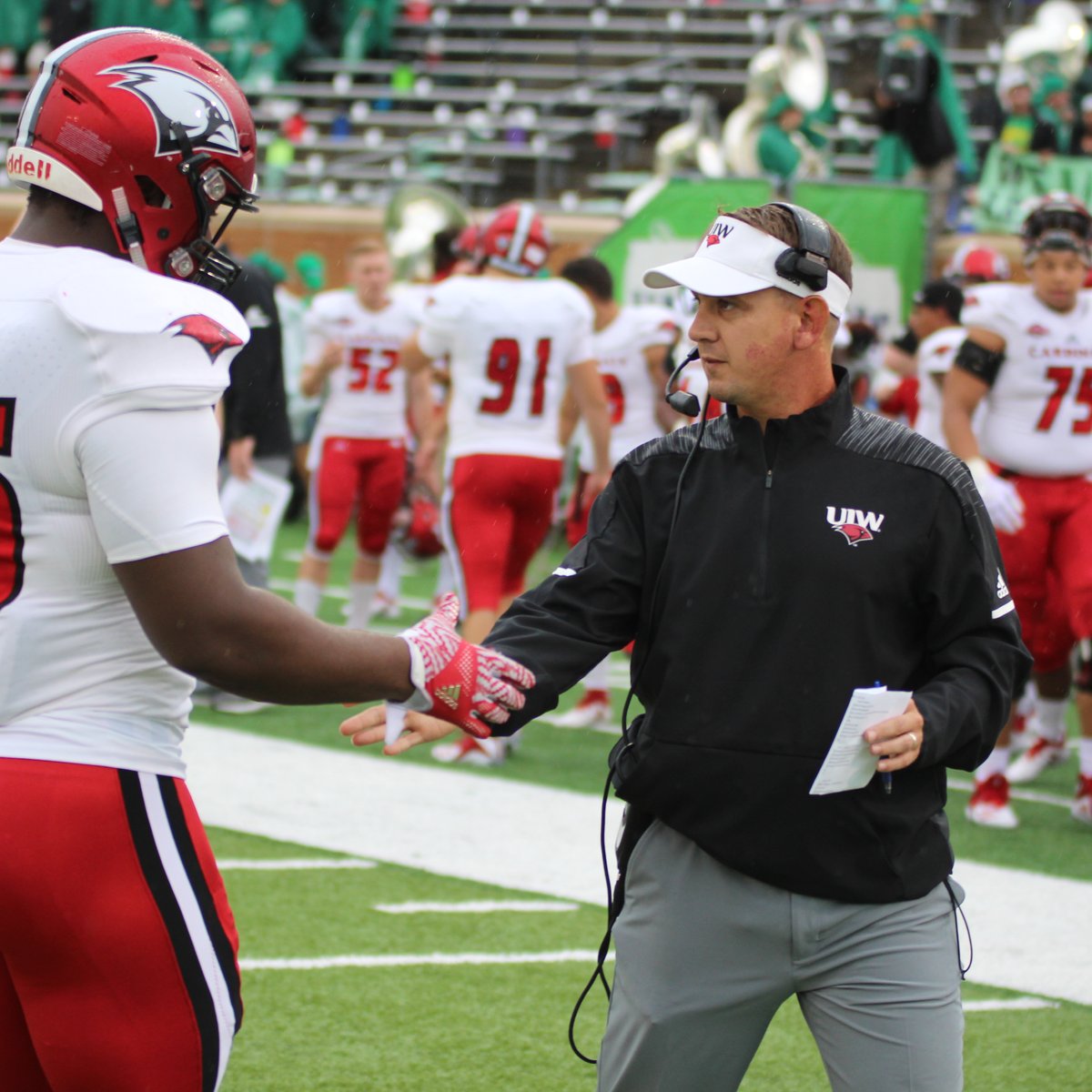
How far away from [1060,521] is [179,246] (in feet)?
15.9

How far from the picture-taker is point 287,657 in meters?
2.15

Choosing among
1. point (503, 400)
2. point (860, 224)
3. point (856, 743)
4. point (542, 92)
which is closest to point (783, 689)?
point (856, 743)

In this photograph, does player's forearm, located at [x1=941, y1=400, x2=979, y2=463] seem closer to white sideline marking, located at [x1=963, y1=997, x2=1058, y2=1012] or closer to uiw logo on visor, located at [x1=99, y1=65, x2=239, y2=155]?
white sideline marking, located at [x1=963, y1=997, x2=1058, y2=1012]

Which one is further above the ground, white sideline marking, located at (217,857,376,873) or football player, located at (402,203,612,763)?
football player, located at (402,203,612,763)

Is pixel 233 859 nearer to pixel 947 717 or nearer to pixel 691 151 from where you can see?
pixel 947 717

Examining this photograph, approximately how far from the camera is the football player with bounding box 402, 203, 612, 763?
24.5 ft

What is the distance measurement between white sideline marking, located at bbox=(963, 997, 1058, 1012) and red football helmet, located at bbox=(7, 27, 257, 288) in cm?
319

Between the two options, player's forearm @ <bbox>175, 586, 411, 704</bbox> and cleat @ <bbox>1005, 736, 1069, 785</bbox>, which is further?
cleat @ <bbox>1005, 736, 1069, 785</bbox>

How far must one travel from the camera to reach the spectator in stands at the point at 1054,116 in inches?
545

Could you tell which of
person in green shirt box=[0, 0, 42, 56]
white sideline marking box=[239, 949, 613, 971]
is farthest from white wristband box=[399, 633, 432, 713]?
person in green shirt box=[0, 0, 42, 56]

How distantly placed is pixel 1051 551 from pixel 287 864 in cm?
298

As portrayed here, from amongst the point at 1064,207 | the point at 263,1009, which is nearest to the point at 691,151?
the point at 1064,207

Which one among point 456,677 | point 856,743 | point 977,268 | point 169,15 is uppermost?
point 456,677

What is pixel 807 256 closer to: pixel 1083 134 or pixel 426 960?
pixel 426 960
